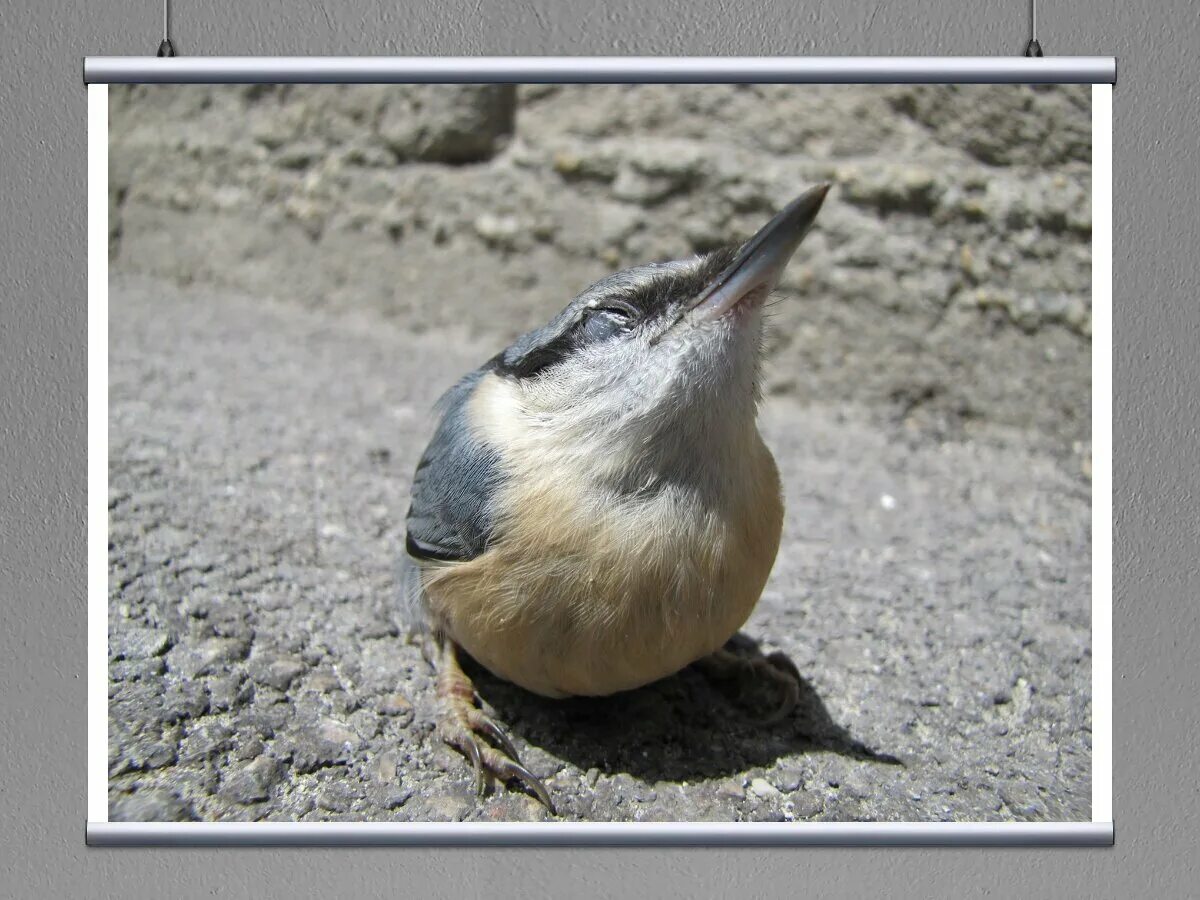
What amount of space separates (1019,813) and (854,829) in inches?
15.0

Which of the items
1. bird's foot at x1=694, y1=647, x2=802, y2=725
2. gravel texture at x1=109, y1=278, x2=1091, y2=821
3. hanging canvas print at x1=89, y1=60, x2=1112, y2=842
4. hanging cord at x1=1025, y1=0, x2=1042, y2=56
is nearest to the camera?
hanging canvas print at x1=89, y1=60, x2=1112, y2=842

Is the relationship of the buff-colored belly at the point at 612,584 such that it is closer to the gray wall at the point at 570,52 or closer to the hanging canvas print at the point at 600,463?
the hanging canvas print at the point at 600,463

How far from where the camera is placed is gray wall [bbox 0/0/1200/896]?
2109 millimetres

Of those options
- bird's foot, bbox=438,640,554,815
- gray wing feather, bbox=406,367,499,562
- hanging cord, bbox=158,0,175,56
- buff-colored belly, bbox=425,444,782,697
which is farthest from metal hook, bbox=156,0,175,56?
bird's foot, bbox=438,640,554,815

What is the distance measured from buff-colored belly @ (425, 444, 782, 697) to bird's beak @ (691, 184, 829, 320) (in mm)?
376

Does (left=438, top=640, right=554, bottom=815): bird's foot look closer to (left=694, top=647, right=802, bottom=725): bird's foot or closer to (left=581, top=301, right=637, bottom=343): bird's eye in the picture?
(left=694, top=647, right=802, bottom=725): bird's foot

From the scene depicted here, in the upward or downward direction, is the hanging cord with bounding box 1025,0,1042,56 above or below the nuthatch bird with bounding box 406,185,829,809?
above

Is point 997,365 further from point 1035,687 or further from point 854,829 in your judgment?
point 854,829

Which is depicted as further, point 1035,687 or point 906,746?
point 1035,687

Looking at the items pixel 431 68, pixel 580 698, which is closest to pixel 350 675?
pixel 580 698

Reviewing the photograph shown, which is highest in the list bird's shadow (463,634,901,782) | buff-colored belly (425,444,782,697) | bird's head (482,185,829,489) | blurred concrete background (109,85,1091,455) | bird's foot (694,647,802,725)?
blurred concrete background (109,85,1091,455)

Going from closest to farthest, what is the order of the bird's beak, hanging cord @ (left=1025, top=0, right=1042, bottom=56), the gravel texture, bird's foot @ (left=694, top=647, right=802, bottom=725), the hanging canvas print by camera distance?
1. the bird's beak
2. the hanging canvas print
3. the gravel texture
4. hanging cord @ (left=1025, top=0, right=1042, bottom=56)
5. bird's foot @ (left=694, top=647, right=802, bottom=725)

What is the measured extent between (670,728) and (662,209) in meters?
2.16

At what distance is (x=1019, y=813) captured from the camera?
214 cm
